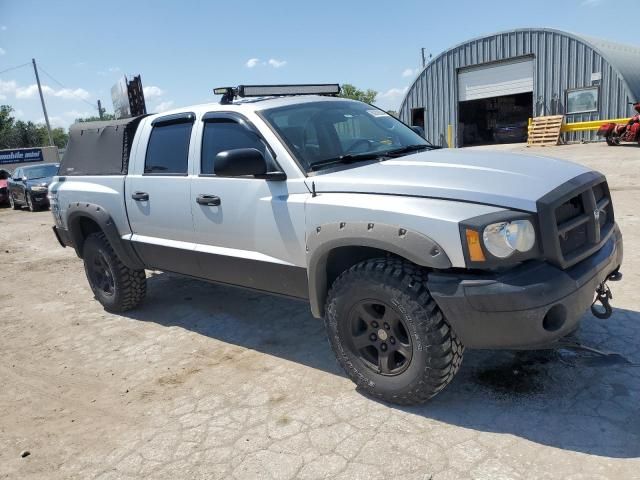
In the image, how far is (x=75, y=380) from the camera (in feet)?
12.8

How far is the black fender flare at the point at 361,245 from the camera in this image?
8.71ft

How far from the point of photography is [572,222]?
9.13 ft

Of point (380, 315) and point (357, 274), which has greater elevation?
point (357, 274)

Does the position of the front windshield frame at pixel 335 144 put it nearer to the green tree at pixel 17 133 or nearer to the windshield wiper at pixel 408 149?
the windshield wiper at pixel 408 149

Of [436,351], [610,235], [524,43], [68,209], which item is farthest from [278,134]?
[524,43]

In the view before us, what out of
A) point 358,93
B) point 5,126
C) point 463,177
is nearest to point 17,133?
point 5,126

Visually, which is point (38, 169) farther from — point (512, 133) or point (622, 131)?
point (512, 133)

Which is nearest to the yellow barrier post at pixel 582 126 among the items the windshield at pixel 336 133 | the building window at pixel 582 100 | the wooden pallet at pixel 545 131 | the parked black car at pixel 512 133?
the wooden pallet at pixel 545 131

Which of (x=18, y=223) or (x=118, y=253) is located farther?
(x=18, y=223)

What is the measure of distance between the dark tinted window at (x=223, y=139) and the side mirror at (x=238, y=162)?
0.95 feet

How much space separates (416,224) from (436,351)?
696 millimetres

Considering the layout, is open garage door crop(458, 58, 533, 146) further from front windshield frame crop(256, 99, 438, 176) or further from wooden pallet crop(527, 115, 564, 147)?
front windshield frame crop(256, 99, 438, 176)

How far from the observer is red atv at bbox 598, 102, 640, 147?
16.8 meters

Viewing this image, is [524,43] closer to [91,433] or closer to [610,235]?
[610,235]
